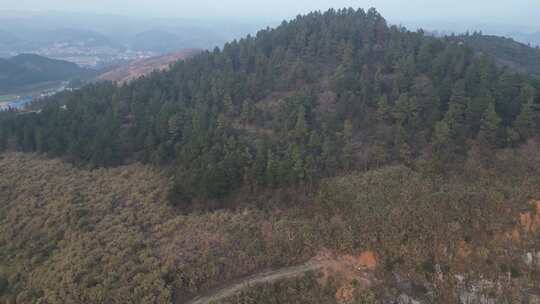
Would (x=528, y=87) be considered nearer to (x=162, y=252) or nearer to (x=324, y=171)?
(x=324, y=171)

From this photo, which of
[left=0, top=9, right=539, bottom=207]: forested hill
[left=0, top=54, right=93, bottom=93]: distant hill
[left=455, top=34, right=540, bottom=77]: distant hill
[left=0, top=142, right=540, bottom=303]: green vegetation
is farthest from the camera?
[left=0, top=54, right=93, bottom=93]: distant hill

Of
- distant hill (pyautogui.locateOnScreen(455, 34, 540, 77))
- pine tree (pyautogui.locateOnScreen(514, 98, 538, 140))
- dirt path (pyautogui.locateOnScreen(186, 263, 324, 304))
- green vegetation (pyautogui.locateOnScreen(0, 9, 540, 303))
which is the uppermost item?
distant hill (pyautogui.locateOnScreen(455, 34, 540, 77))

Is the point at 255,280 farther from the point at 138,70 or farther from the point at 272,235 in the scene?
the point at 138,70

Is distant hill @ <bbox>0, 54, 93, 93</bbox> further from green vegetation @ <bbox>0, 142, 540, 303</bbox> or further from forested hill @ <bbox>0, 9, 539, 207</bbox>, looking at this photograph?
green vegetation @ <bbox>0, 142, 540, 303</bbox>

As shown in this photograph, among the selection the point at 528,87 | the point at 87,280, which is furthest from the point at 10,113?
the point at 528,87

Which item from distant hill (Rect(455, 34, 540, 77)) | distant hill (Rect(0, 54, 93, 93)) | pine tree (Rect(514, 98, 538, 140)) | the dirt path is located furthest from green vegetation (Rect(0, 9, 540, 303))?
distant hill (Rect(0, 54, 93, 93))
